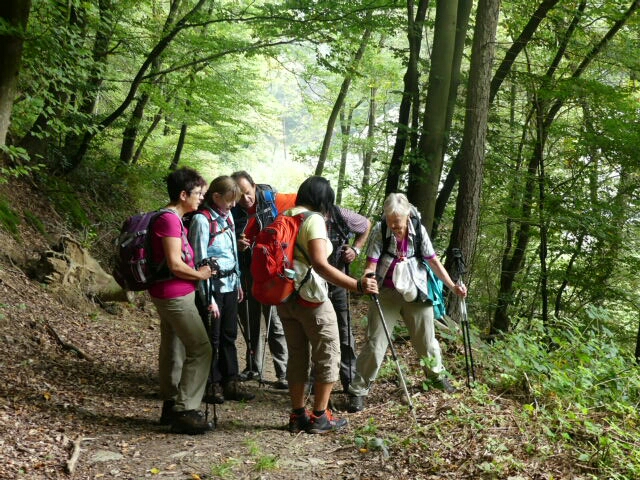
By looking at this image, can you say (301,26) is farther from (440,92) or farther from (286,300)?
(286,300)

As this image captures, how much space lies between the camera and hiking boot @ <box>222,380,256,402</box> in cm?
540

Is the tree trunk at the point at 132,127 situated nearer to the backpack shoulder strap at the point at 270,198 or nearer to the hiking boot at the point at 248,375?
the backpack shoulder strap at the point at 270,198

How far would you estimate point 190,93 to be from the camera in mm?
12828

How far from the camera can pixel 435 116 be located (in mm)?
8328

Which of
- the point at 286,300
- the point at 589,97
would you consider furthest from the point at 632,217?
the point at 286,300

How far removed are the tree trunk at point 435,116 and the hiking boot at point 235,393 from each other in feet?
13.0

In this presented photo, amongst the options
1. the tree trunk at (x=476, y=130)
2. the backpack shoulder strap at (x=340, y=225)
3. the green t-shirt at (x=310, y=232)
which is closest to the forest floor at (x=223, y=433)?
the green t-shirt at (x=310, y=232)

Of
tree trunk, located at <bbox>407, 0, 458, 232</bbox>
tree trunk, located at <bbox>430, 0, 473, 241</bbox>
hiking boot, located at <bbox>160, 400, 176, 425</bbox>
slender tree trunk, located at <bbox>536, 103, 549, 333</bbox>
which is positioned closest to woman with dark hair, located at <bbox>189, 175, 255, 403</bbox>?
hiking boot, located at <bbox>160, 400, 176, 425</bbox>

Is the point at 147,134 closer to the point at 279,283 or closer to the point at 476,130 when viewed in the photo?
the point at 476,130

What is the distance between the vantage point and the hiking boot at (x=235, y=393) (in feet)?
17.7

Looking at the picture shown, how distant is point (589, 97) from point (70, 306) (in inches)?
340

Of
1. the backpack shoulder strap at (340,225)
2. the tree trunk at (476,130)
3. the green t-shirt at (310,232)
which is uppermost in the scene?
the tree trunk at (476,130)

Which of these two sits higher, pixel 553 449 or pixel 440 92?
pixel 440 92

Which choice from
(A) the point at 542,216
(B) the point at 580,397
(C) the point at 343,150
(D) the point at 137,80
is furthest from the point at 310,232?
(C) the point at 343,150
